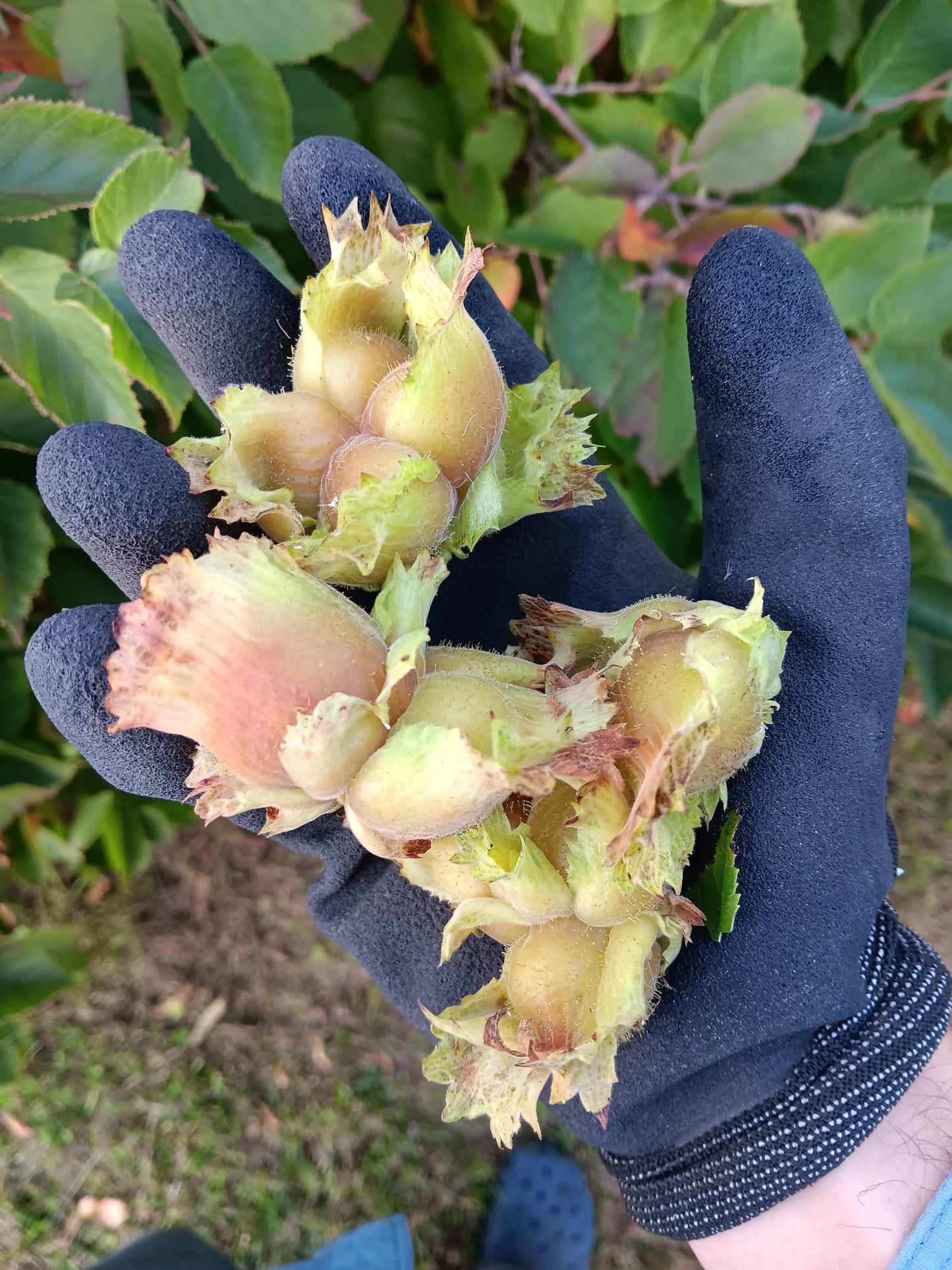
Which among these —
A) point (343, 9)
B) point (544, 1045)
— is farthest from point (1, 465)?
point (544, 1045)

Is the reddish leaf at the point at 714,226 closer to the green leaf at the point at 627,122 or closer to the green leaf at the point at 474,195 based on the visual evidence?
the green leaf at the point at 627,122

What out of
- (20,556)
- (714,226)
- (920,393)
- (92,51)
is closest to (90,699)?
(20,556)

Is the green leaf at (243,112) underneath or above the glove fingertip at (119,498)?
above

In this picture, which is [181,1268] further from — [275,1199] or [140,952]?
[140,952]

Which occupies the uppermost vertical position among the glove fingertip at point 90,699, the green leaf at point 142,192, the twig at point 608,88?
the twig at point 608,88

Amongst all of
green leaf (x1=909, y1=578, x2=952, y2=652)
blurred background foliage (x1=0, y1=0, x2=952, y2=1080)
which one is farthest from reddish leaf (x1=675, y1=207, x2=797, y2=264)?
green leaf (x1=909, y1=578, x2=952, y2=652)

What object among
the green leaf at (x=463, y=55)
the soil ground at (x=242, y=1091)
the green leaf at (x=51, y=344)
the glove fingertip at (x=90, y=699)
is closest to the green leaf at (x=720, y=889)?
the glove fingertip at (x=90, y=699)

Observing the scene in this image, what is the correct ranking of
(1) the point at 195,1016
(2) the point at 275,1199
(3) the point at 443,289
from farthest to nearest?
(1) the point at 195,1016
(2) the point at 275,1199
(3) the point at 443,289
